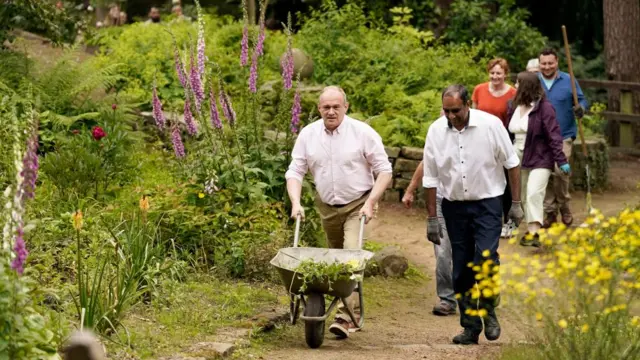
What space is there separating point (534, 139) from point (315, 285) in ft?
14.8

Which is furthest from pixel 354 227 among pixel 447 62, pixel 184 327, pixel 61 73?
pixel 447 62

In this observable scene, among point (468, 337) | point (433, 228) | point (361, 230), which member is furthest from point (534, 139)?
point (361, 230)

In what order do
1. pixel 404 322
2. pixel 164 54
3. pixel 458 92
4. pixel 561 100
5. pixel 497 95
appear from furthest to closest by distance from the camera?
pixel 164 54, pixel 561 100, pixel 497 95, pixel 404 322, pixel 458 92

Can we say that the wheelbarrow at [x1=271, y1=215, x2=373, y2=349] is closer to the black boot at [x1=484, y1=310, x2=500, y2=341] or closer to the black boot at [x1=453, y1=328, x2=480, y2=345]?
the black boot at [x1=453, y1=328, x2=480, y2=345]

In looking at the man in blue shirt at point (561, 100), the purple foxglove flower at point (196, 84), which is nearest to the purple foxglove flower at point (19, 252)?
the purple foxglove flower at point (196, 84)

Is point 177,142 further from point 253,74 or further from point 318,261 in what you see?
point 318,261

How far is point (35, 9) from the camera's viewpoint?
13781mm

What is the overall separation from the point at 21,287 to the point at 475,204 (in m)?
3.65

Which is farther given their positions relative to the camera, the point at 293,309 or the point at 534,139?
the point at 534,139

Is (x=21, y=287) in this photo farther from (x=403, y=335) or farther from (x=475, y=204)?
(x=403, y=335)

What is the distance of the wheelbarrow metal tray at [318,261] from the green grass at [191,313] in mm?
608

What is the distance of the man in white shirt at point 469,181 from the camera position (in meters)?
8.62

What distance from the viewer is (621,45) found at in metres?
19.7

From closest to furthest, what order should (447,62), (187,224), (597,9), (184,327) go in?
(184,327) < (187,224) < (447,62) < (597,9)
